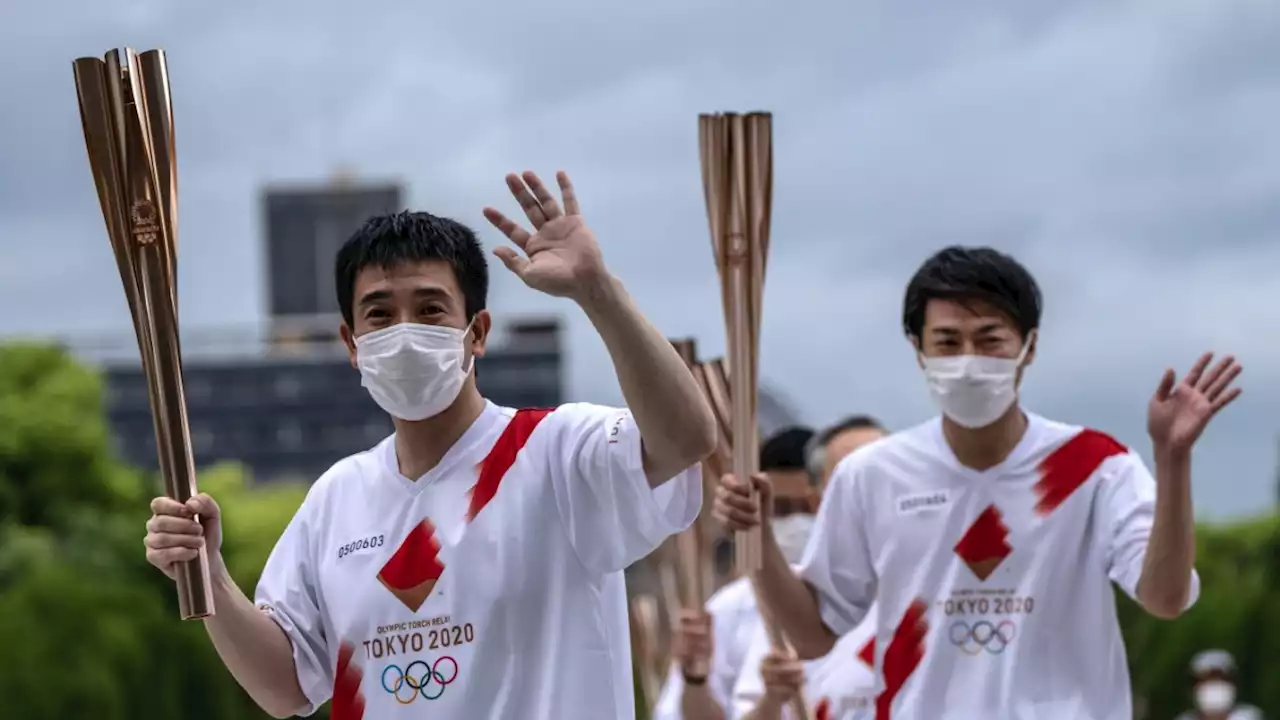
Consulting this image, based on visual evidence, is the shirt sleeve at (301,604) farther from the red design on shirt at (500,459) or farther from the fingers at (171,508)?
the red design on shirt at (500,459)

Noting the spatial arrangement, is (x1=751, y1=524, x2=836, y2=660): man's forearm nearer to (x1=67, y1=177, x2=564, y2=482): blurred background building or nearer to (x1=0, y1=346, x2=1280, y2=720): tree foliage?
(x1=0, y1=346, x2=1280, y2=720): tree foliage

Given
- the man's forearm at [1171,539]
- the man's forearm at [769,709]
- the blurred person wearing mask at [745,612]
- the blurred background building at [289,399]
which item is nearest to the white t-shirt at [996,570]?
the man's forearm at [1171,539]

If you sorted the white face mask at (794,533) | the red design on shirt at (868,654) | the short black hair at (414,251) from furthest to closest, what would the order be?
the white face mask at (794,533), the red design on shirt at (868,654), the short black hair at (414,251)

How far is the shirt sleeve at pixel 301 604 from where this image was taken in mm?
5246

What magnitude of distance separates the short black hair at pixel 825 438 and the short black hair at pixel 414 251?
343cm

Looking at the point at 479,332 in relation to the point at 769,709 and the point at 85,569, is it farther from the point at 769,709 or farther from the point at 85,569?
the point at 85,569

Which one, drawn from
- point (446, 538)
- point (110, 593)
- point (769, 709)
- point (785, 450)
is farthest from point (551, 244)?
point (110, 593)

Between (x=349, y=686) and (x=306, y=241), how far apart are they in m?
94.7

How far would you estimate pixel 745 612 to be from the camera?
347 inches

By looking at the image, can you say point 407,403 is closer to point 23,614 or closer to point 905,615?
point 905,615

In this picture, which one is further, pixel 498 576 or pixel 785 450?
pixel 785 450

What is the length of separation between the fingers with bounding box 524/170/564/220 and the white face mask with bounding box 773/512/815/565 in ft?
13.8

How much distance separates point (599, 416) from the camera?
16.2 feet

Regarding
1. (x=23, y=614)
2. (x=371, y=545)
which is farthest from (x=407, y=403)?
(x=23, y=614)
